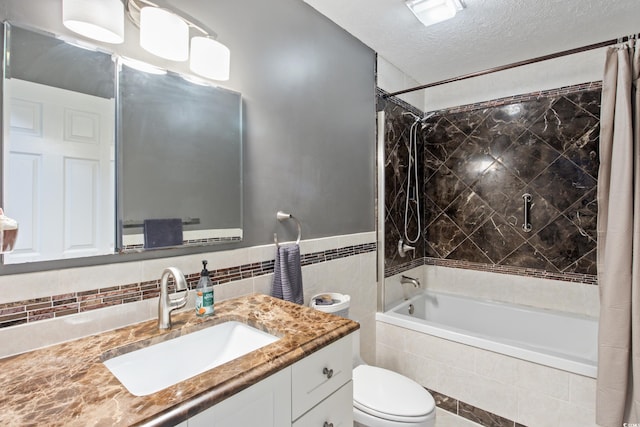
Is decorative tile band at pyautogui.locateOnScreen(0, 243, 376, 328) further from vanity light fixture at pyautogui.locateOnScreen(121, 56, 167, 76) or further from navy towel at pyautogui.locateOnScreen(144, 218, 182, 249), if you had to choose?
vanity light fixture at pyautogui.locateOnScreen(121, 56, 167, 76)

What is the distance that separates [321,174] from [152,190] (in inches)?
39.5

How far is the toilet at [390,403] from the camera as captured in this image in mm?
1467

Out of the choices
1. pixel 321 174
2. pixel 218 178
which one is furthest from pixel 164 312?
pixel 321 174

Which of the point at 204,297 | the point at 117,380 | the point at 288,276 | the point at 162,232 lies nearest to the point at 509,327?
the point at 288,276

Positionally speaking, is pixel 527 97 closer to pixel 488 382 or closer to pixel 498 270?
pixel 498 270

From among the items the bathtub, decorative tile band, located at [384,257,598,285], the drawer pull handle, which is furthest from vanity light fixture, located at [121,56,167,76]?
the bathtub

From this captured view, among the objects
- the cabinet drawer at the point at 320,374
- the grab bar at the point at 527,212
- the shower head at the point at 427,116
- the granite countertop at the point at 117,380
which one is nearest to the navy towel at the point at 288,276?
the granite countertop at the point at 117,380

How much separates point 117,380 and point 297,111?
1.46 m

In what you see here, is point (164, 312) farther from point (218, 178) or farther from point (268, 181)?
point (268, 181)

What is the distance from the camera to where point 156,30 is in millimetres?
1201

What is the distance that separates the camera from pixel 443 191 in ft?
10.3

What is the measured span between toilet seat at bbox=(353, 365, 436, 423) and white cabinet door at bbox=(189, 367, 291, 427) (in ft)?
2.53

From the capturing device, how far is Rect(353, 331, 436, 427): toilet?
1467mm

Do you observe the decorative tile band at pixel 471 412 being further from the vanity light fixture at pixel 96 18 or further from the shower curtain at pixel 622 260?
the vanity light fixture at pixel 96 18
